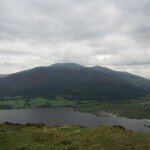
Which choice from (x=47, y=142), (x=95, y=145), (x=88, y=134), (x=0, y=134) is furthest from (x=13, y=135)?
(x=95, y=145)

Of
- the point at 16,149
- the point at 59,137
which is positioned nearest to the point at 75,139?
the point at 59,137

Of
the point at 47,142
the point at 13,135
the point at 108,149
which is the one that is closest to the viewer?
the point at 108,149

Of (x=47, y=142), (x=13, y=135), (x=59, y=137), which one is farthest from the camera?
(x=13, y=135)

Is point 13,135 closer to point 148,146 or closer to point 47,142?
point 47,142

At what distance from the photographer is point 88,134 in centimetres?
3900

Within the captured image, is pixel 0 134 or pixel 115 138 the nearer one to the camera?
pixel 115 138

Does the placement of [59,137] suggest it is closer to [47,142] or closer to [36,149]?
[47,142]

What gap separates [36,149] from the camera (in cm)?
3212

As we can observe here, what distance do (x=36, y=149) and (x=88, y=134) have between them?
9126 millimetres

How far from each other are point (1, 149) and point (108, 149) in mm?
11811

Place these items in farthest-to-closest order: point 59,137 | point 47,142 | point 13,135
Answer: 1. point 13,135
2. point 59,137
3. point 47,142

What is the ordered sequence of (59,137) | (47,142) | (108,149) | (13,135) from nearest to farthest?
(108,149) → (47,142) → (59,137) → (13,135)

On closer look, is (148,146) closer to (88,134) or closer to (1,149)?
(88,134)

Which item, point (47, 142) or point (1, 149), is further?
point (47, 142)
